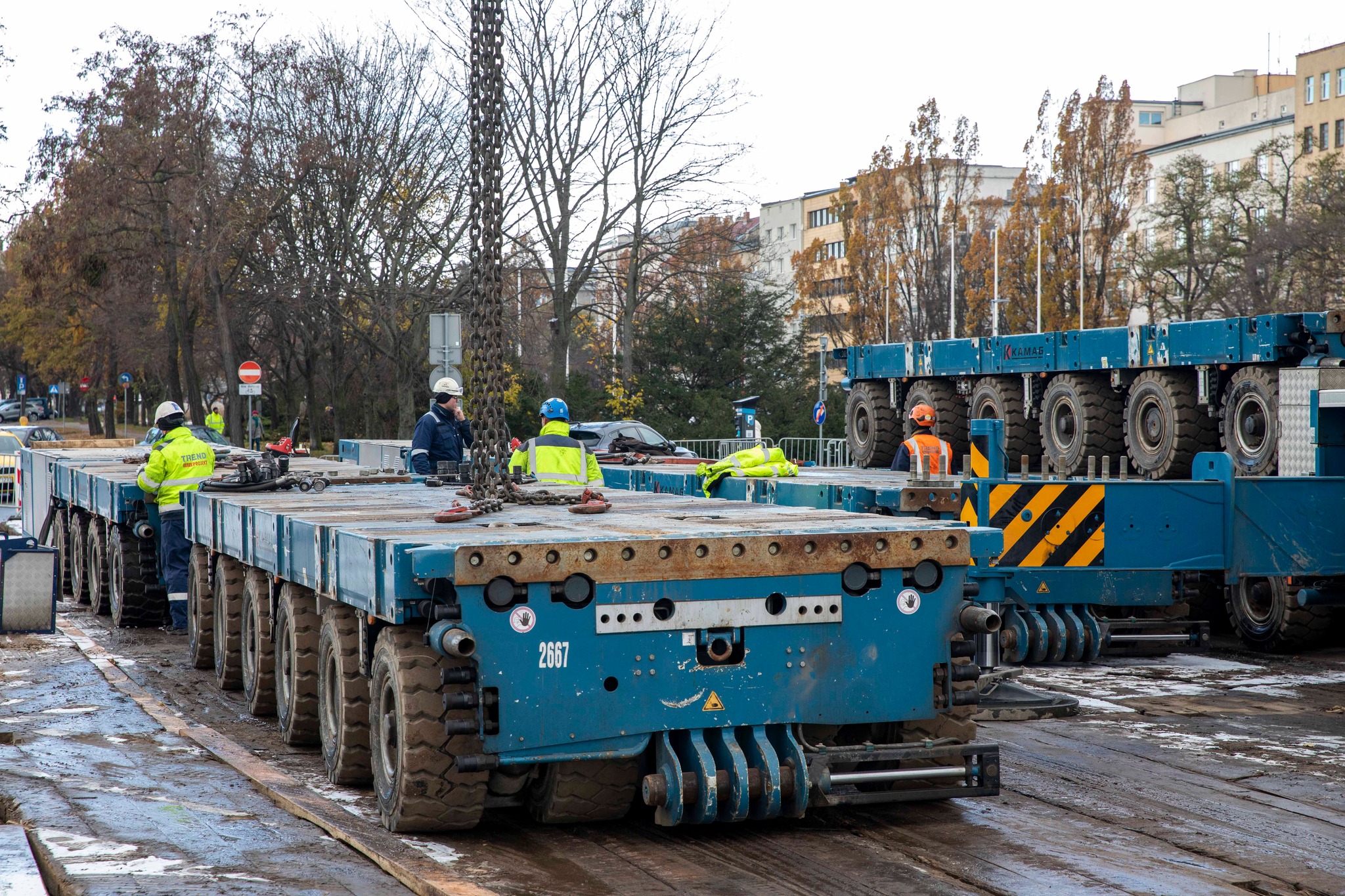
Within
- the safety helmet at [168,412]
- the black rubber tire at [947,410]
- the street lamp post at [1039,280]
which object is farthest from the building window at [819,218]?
the safety helmet at [168,412]

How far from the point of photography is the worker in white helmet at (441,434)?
42.6ft

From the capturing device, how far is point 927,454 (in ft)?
40.2

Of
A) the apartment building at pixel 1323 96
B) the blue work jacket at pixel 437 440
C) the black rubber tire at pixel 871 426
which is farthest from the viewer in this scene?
the apartment building at pixel 1323 96

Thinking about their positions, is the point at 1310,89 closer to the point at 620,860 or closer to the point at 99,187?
the point at 99,187

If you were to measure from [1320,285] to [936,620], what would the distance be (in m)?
39.6

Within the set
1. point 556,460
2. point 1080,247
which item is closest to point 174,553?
point 556,460

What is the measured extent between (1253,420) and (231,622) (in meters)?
10.3

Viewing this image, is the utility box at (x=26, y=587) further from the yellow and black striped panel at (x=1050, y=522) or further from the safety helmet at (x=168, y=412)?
the yellow and black striped panel at (x=1050, y=522)

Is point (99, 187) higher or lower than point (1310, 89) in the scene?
lower

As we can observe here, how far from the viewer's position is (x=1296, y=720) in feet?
30.6

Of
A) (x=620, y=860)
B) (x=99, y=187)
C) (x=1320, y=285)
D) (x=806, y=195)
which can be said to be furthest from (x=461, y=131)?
(x=806, y=195)

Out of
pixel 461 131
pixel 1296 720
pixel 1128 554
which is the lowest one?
pixel 1296 720

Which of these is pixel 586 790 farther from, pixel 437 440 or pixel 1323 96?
pixel 1323 96

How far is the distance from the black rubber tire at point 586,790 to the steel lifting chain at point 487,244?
6.60ft
